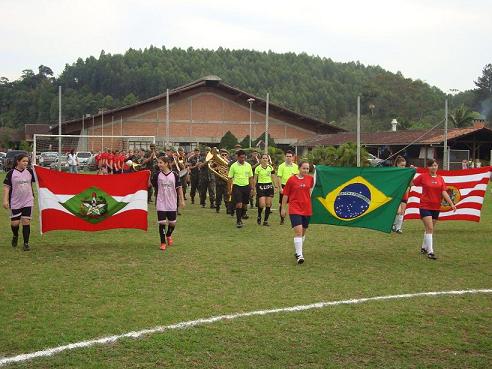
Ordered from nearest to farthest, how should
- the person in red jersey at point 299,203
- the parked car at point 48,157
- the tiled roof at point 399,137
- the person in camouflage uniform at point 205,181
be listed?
the person in red jersey at point 299,203 < the person in camouflage uniform at point 205,181 < the parked car at point 48,157 < the tiled roof at point 399,137

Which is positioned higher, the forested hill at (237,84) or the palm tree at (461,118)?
the forested hill at (237,84)

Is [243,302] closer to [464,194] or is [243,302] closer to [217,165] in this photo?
[464,194]

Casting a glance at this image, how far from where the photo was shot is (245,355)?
5.57 m

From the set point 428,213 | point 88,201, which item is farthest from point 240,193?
point 428,213

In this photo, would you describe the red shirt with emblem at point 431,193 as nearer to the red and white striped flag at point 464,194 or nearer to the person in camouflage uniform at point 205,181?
the red and white striped flag at point 464,194

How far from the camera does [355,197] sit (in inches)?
449

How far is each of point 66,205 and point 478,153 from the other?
4085 centimetres

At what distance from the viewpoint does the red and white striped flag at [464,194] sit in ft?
47.8

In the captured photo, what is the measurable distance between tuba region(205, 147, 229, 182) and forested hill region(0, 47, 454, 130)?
265ft

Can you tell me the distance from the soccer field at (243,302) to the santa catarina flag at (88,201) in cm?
46

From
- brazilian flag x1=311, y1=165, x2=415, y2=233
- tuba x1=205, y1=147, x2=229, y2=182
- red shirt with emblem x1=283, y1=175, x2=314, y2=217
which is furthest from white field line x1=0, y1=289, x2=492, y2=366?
tuba x1=205, y1=147, x2=229, y2=182

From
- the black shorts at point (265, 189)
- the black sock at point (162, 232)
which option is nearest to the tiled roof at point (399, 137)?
the black shorts at point (265, 189)

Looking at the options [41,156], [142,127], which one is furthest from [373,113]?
[41,156]

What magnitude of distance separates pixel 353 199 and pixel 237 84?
103 metres
